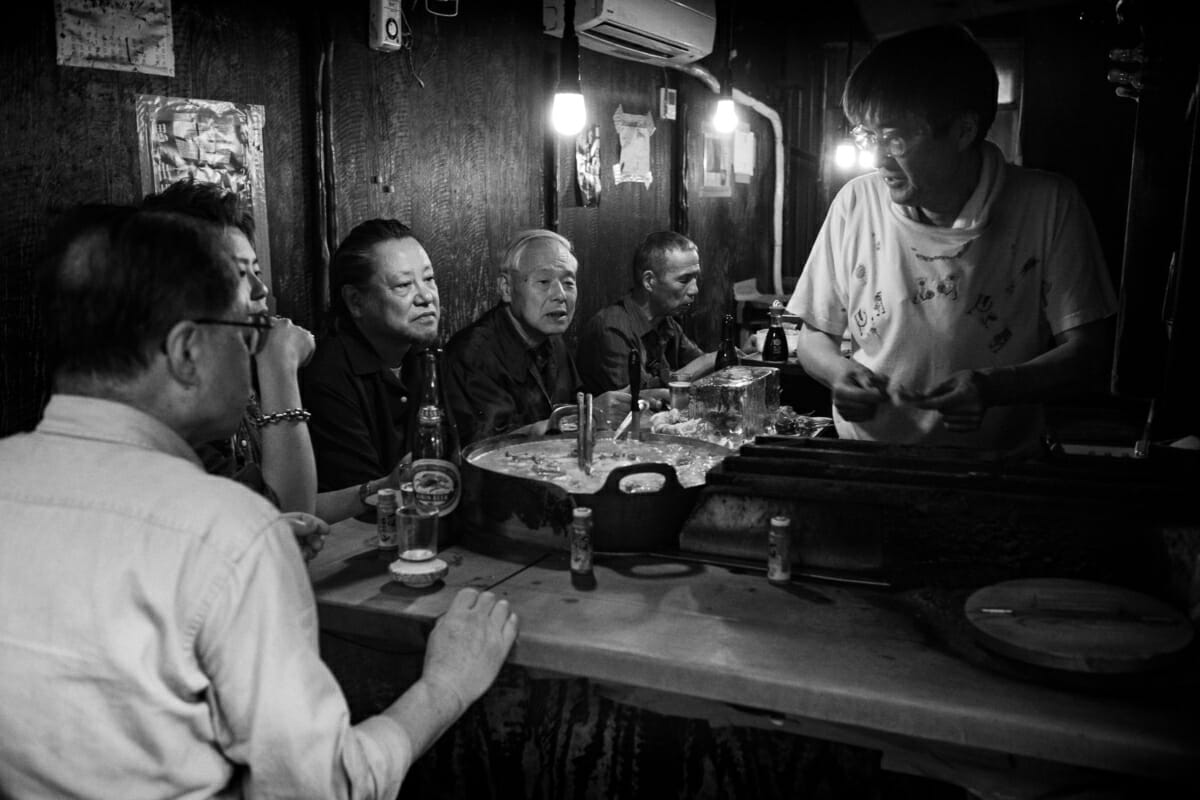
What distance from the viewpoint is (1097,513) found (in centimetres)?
199

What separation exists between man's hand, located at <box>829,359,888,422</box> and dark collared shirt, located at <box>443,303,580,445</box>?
1.61 meters

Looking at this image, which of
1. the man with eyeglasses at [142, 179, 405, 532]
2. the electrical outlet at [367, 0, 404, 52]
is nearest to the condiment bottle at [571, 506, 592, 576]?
the man with eyeglasses at [142, 179, 405, 532]

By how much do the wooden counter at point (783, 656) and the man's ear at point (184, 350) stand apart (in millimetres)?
735

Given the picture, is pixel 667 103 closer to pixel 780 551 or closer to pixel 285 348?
pixel 285 348

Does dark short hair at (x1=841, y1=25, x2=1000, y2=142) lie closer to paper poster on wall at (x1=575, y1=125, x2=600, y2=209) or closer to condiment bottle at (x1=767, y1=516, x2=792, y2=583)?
condiment bottle at (x1=767, y1=516, x2=792, y2=583)

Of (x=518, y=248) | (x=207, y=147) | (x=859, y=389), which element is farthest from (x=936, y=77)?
(x=207, y=147)

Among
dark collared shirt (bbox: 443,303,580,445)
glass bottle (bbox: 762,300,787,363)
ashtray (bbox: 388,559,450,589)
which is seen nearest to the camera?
ashtray (bbox: 388,559,450,589)

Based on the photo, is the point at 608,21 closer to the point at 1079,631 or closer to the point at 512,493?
the point at 512,493

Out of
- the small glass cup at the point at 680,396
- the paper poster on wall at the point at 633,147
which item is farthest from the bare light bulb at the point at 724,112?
the small glass cup at the point at 680,396

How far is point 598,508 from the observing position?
2.23m

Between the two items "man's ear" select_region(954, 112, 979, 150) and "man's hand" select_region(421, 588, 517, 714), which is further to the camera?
"man's ear" select_region(954, 112, 979, 150)

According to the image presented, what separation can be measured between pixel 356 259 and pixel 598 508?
1607mm

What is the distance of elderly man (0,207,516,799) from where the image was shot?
1.28m

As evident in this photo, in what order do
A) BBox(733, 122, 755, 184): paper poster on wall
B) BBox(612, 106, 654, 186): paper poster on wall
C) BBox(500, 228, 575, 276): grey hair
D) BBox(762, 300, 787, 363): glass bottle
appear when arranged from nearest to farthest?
BBox(500, 228, 575, 276): grey hair, BBox(762, 300, 787, 363): glass bottle, BBox(612, 106, 654, 186): paper poster on wall, BBox(733, 122, 755, 184): paper poster on wall
